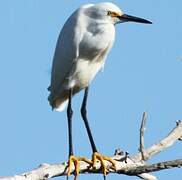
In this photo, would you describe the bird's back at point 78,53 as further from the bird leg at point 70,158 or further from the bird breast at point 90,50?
the bird leg at point 70,158

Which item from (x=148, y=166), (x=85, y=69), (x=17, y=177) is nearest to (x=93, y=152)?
(x=85, y=69)

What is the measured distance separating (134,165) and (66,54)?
1.72m

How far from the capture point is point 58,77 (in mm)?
7402

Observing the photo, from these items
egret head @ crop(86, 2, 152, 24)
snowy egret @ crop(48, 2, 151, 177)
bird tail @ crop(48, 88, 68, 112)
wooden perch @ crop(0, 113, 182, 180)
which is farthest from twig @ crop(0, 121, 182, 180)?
egret head @ crop(86, 2, 152, 24)

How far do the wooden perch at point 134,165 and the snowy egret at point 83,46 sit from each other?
922mm

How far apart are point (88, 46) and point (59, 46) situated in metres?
0.36

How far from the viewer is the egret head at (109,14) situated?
728 centimetres

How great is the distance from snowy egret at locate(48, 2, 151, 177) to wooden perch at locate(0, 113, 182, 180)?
92 centimetres

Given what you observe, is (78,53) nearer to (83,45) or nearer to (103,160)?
(83,45)

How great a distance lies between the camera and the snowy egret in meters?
7.30

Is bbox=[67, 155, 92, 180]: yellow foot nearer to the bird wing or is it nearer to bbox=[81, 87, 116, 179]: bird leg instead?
bbox=[81, 87, 116, 179]: bird leg

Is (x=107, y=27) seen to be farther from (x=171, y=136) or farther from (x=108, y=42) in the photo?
(x=171, y=136)

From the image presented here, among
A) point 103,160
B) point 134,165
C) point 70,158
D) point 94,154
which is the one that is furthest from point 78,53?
point 134,165

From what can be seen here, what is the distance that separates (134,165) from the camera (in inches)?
240
